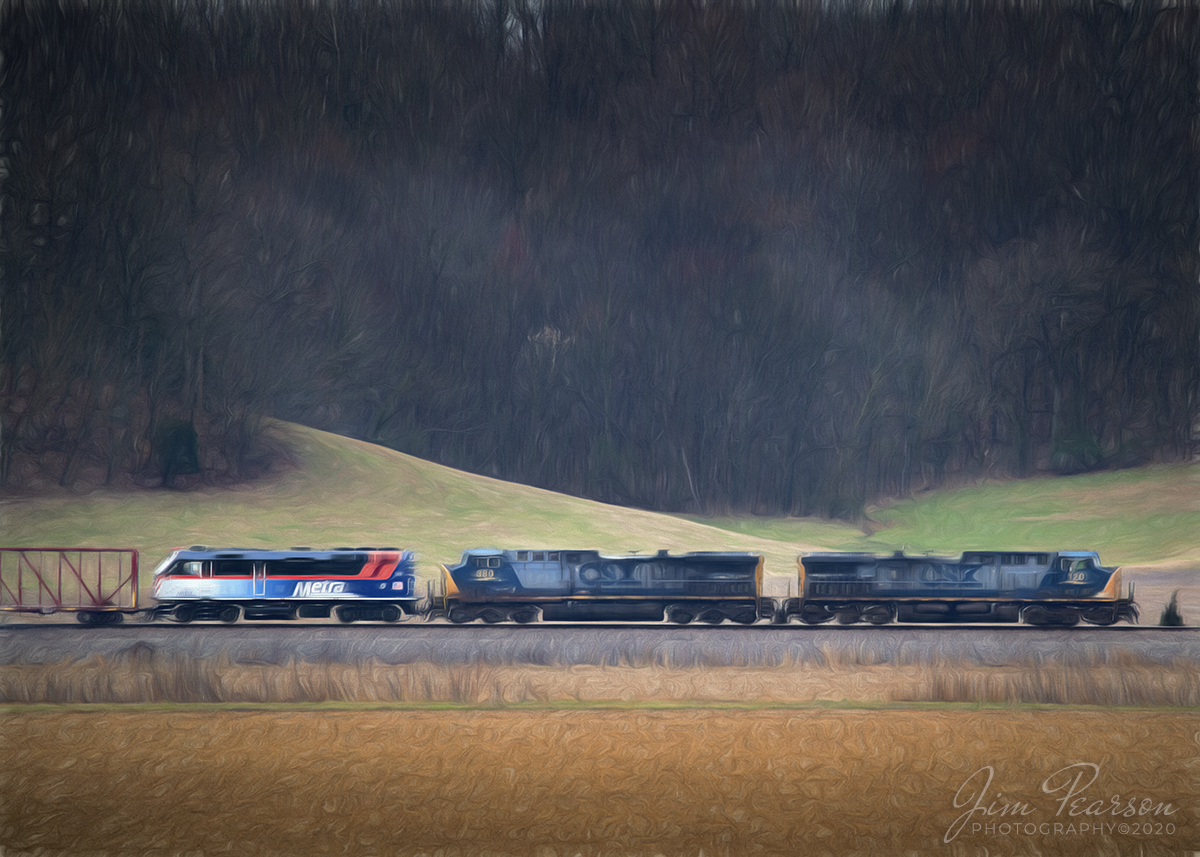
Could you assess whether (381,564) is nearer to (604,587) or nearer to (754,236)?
(604,587)

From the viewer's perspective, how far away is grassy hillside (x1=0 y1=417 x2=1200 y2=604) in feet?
105

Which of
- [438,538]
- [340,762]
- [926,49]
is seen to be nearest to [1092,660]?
[340,762]

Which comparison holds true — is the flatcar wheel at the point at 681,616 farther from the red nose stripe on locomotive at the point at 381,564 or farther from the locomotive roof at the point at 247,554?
the locomotive roof at the point at 247,554

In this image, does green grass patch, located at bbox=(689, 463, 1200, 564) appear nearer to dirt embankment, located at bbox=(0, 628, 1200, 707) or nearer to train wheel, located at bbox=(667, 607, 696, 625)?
train wheel, located at bbox=(667, 607, 696, 625)

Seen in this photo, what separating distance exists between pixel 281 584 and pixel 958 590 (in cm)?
1581

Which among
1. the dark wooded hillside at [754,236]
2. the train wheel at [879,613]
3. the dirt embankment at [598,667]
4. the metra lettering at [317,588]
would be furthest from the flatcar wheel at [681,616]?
the dark wooded hillside at [754,236]

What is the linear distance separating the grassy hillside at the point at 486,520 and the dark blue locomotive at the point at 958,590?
5.04 m

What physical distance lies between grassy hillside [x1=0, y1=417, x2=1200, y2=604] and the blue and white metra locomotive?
759 centimetres

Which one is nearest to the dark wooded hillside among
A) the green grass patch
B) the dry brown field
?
the green grass patch

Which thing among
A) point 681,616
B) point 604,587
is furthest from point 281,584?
point 681,616

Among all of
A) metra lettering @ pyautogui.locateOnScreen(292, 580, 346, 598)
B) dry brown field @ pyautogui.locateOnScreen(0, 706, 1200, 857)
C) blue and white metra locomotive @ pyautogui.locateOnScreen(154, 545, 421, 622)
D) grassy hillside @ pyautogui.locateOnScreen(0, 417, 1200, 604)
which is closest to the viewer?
dry brown field @ pyautogui.locateOnScreen(0, 706, 1200, 857)

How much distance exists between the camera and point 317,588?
2152 cm

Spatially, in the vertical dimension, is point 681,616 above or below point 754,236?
below

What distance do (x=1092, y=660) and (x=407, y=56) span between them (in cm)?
4583
